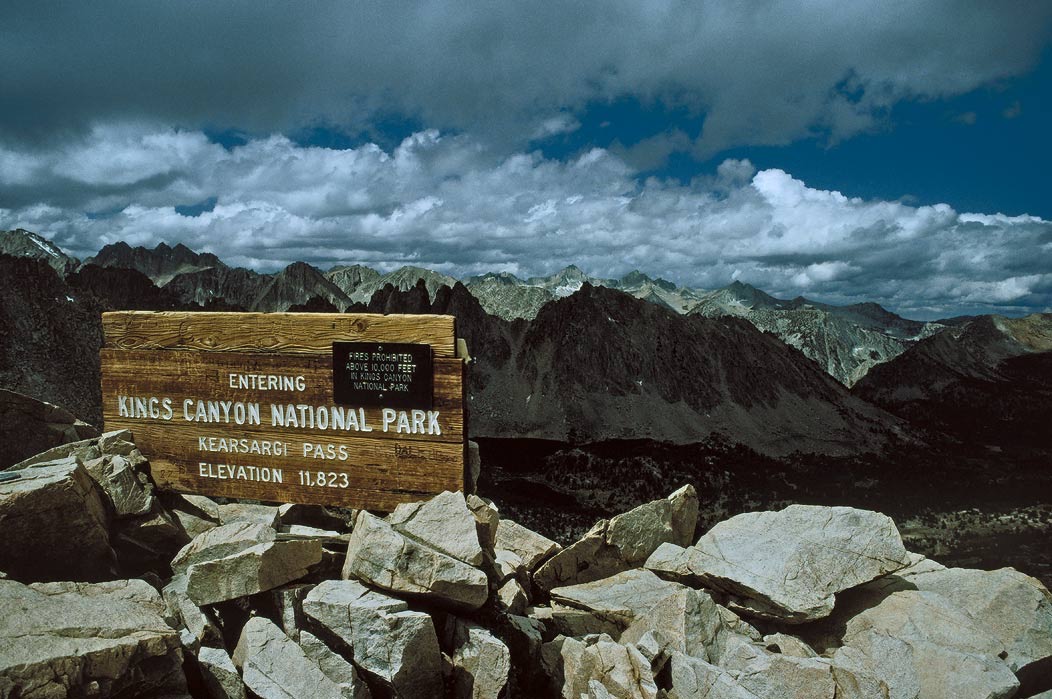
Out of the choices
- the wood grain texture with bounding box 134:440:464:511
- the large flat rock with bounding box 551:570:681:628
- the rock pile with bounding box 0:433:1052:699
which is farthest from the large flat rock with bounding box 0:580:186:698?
the large flat rock with bounding box 551:570:681:628

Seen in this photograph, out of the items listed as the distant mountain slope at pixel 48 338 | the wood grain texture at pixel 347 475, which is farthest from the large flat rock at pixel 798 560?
the distant mountain slope at pixel 48 338

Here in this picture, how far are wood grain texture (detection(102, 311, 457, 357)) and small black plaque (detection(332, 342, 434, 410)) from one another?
0.13 m

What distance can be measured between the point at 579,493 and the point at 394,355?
13704 centimetres

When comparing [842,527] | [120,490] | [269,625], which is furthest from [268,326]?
[842,527]

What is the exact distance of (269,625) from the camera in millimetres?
6270

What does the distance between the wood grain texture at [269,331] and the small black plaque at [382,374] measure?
5.2 inches

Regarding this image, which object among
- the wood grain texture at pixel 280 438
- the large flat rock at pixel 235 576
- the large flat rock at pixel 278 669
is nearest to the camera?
the large flat rock at pixel 278 669

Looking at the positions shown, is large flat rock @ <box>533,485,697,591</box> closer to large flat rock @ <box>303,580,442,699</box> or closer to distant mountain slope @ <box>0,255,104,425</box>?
large flat rock @ <box>303,580,442,699</box>

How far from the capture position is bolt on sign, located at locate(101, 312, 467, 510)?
862 centimetres

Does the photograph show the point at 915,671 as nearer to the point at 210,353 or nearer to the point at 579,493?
the point at 210,353

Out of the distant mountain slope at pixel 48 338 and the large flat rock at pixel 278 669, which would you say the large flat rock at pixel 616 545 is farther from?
the distant mountain slope at pixel 48 338

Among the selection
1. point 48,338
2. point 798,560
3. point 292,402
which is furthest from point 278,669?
point 48,338

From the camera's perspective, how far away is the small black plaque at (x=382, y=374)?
8.52 metres

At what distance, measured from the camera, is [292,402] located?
29.8 ft
